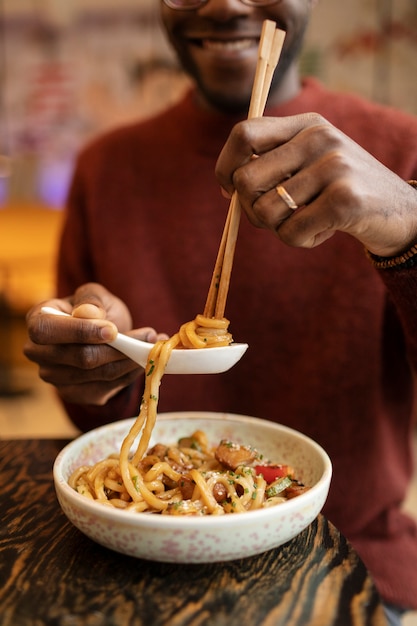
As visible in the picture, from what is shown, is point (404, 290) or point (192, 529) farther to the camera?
point (404, 290)

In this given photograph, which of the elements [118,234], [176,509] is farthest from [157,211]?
[176,509]

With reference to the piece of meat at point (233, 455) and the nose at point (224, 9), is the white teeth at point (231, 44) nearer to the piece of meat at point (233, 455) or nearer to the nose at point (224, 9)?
the nose at point (224, 9)

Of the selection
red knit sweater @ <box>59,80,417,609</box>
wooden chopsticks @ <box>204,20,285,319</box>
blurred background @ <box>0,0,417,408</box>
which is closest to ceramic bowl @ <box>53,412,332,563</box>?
wooden chopsticks @ <box>204,20,285,319</box>

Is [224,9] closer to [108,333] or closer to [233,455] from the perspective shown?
[108,333]

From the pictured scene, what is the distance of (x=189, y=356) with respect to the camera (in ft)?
3.30

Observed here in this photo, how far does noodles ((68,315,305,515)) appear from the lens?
0.94 m

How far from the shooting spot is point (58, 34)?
16.6 ft

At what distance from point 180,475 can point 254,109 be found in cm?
61

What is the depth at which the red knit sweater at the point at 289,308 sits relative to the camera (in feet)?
5.00

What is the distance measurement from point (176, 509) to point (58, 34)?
5.04 metres

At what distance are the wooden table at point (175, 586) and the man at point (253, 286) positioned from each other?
1.24 ft

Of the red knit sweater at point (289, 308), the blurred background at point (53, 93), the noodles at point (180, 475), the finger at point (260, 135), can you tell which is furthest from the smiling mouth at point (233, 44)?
the blurred background at point (53, 93)

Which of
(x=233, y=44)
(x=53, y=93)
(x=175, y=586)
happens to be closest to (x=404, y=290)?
(x=175, y=586)

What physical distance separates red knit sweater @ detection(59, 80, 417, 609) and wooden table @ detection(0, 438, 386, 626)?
575 mm
